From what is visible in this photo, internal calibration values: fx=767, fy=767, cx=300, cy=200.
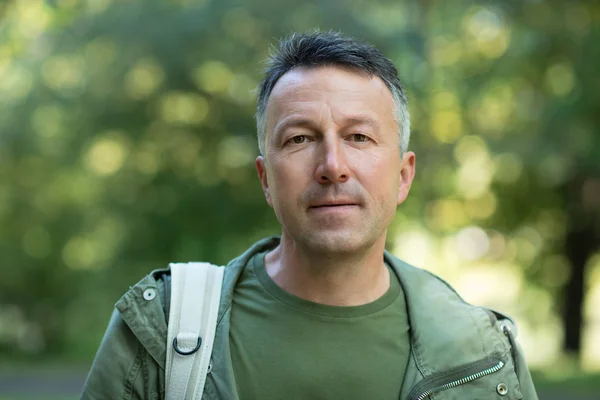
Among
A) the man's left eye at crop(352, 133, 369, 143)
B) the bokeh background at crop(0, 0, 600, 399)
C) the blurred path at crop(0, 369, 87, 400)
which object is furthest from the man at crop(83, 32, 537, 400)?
the bokeh background at crop(0, 0, 600, 399)

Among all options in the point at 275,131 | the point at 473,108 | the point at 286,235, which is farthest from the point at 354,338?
the point at 473,108

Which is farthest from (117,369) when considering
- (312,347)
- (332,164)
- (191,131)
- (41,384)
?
(191,131)

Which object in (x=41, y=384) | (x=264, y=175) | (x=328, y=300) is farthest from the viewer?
(x=41, y=384)

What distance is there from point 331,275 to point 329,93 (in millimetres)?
607

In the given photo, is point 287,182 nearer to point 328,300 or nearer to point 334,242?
point 334,242

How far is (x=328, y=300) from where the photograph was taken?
102 inches

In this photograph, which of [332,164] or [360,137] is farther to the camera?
[360,137]

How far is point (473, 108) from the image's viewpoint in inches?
512

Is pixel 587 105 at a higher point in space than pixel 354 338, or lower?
higher

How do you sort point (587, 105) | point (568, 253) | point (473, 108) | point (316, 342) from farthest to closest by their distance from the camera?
point (568, 253), point (473, 108), point (587, 105), point (316, 342)

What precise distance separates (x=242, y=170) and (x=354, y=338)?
360 inches

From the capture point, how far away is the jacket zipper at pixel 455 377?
2.42 metres

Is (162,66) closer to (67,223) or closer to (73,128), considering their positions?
(73,128)

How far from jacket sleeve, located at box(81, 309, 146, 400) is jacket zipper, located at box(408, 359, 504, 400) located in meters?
0.87
